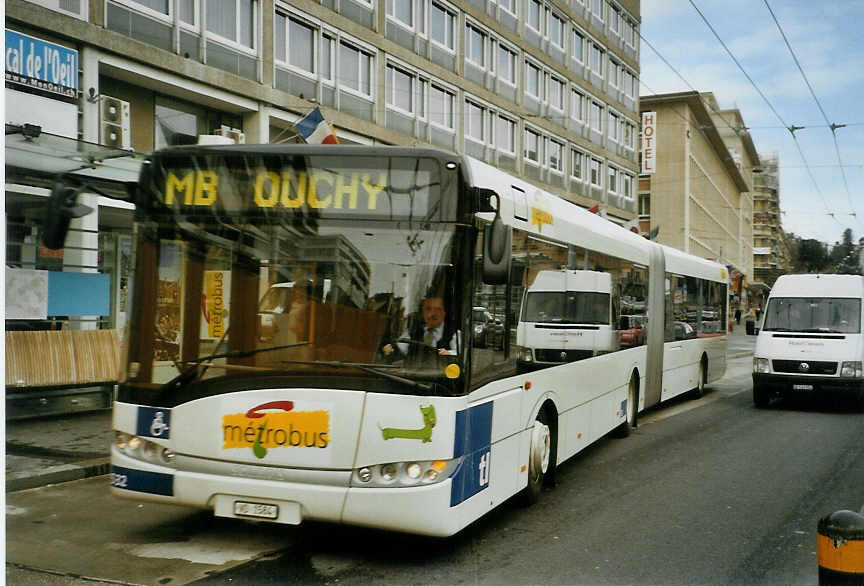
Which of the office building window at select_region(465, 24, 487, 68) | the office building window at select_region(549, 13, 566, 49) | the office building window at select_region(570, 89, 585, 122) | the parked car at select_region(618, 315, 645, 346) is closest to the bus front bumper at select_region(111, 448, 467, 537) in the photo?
the parked car at select_region(618, 315, 645, 346)

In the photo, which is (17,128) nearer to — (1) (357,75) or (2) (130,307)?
(2) (130,307)

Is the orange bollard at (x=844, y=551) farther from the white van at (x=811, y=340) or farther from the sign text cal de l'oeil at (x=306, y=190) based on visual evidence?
the white van at (x=811, y=340)

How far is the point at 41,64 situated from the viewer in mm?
15219

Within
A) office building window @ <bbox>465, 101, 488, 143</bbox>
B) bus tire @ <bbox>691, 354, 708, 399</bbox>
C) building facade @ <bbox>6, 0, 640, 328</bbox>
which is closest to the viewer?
building facade @ <bbox>6, 0, 640, 328</bbox>

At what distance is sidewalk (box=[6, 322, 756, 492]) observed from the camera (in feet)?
27.5

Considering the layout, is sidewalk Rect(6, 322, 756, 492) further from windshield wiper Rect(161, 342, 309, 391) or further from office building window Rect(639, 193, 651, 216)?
office building window Rect(639, 193, 651, 216)

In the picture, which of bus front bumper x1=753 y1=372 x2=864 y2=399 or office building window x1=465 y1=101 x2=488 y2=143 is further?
office building window x1=465 y1=101 x2=488 y2=143

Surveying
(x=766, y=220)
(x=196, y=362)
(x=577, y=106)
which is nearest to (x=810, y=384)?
(x=196, y=362)

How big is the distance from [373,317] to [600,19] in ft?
132

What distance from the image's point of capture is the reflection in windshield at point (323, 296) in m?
5.60

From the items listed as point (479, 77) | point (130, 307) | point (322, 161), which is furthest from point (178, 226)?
point (479, 77)

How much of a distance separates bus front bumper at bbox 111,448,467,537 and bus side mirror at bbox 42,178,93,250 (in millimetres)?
1808

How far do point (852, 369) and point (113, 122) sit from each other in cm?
1424

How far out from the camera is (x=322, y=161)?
5.77 meters
